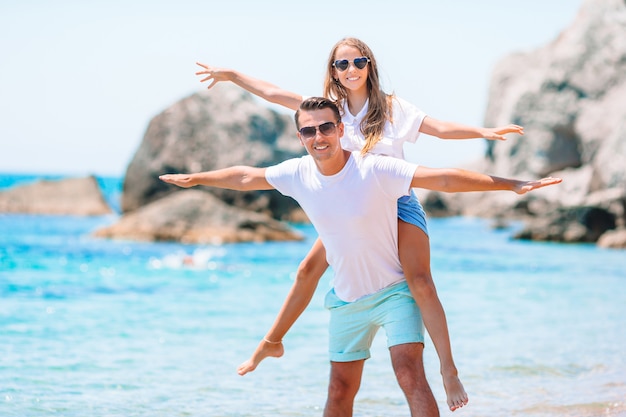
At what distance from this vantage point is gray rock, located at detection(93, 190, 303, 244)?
2880 centimetres

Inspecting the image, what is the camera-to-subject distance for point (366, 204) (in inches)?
198

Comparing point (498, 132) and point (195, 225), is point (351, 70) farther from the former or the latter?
point (195, 225)

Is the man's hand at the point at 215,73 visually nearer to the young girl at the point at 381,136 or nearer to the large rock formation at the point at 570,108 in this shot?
the young girl at the point at 381,136

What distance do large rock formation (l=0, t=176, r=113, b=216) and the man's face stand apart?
164 feet

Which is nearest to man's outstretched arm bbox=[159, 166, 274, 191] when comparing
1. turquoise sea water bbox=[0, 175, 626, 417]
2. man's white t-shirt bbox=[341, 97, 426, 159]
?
man's white t-shirt bbox=[341, 97, 426, 159]

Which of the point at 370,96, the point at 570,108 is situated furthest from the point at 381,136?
the point at 570,108

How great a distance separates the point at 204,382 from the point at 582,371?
3.93 m

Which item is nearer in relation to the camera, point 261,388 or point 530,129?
point 261,388

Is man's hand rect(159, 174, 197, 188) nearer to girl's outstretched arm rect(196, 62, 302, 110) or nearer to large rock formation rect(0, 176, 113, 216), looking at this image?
girl's outstretched arm rect(196, 62, 302, 110)

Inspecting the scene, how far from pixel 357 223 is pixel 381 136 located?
0.58 meters

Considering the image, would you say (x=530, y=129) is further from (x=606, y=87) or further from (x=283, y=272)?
(x=283, y=272)

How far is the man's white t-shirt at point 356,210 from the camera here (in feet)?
16.4

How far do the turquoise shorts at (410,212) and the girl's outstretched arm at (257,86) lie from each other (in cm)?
99

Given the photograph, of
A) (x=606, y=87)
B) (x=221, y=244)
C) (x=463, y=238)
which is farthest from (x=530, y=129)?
(x=221, y=244)
